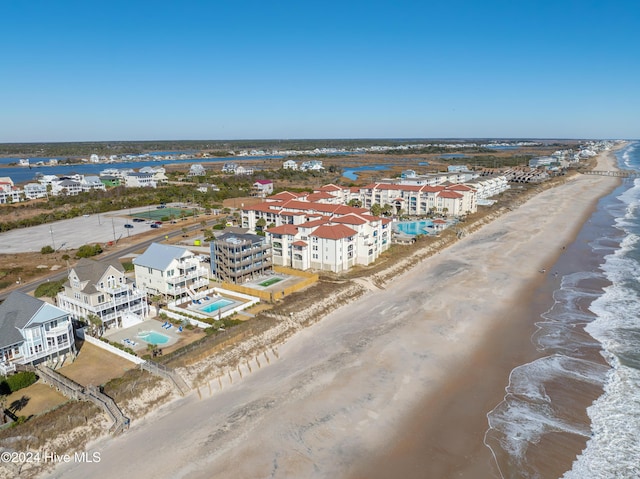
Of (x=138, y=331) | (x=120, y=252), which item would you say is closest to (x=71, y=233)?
(x=120, y=252)

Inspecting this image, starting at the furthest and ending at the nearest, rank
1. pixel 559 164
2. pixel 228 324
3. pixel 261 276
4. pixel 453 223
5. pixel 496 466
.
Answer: pixel 559 164 → pixel 453 223 → pixel 261 276 → pixel 228 324 → pixel 496 466

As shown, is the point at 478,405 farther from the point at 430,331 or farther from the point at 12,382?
the point at 12,382

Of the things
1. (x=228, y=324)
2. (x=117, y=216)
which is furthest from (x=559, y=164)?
(x=228, y=324)

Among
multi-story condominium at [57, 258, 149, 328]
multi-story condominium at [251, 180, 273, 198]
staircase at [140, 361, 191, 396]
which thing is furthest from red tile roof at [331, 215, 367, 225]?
multi-story condominium at [251, 180, 273, 198]

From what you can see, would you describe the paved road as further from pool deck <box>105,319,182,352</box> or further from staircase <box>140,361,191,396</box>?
staircase <box>140,361,191,396</box>

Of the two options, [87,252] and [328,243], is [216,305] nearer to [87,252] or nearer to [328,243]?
[328,243]

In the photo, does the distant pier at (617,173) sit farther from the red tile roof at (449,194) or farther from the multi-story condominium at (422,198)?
the red tile roof at (449,194)

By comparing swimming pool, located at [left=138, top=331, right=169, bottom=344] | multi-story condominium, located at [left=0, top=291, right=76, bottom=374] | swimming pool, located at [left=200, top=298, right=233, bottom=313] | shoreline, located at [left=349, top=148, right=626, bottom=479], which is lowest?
shoreline, located at [left=349, top=148, right=626, bottom=479]
